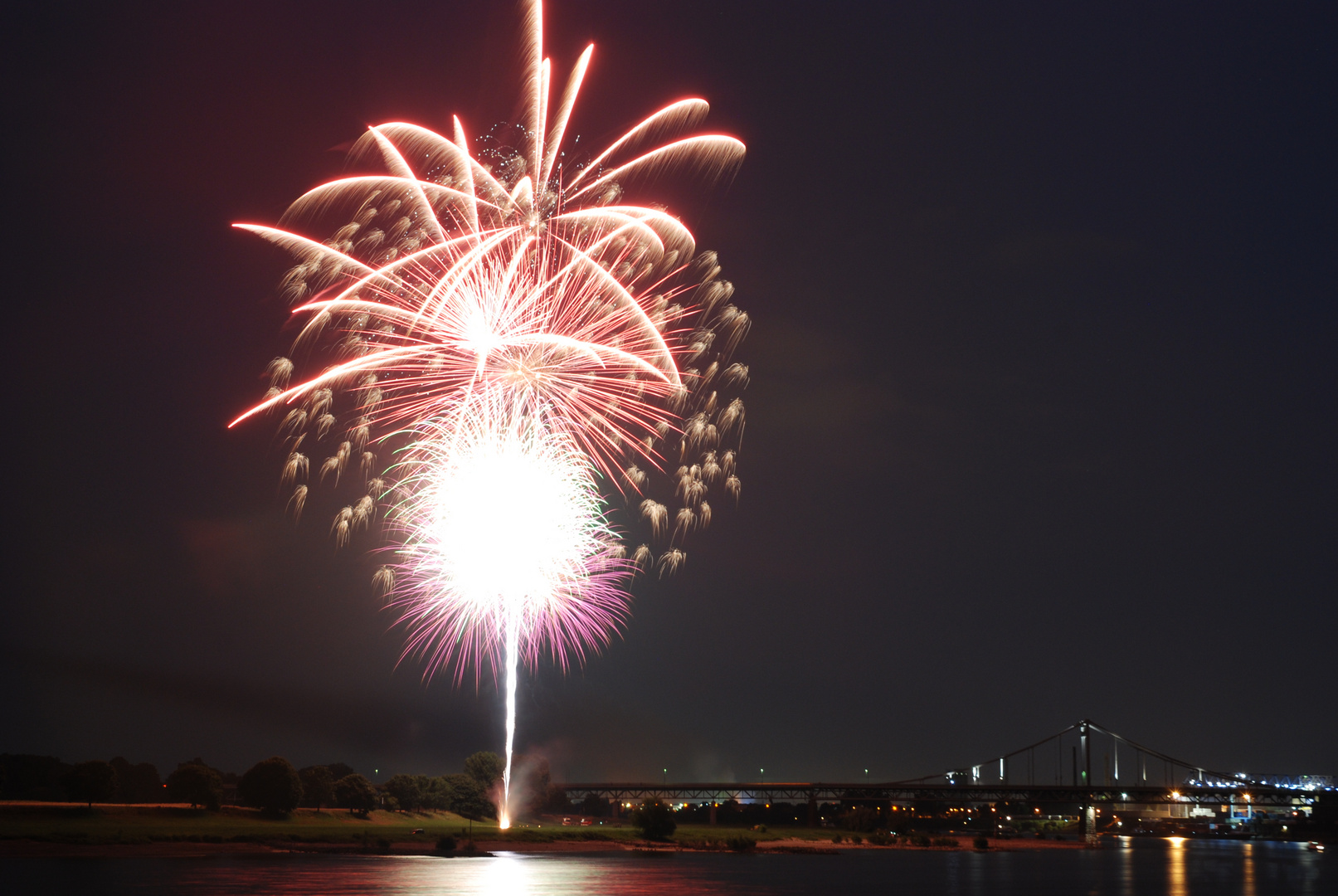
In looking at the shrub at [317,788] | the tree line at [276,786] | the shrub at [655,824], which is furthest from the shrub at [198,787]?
the shrub at [655,824]

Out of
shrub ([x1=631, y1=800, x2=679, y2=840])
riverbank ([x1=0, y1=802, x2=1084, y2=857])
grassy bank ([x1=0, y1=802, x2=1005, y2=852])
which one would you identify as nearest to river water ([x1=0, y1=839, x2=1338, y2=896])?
riverbank ([x1=0, y1=802, x2=1084, y2=857])

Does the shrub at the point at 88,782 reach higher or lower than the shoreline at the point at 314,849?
higher

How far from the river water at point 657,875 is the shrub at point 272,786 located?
20.3 m

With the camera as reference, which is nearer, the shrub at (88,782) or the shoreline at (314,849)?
the shoreline at (314,849)

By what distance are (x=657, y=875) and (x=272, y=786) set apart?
4120 cm

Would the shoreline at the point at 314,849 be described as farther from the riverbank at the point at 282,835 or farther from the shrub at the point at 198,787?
the shrub at the point at 198,787

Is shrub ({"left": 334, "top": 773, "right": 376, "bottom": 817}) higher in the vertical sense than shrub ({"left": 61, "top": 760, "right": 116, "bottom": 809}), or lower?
lower

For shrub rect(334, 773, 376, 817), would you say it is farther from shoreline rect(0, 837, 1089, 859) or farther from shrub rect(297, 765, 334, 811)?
shoreline rect(0, 837, 1089, 859)

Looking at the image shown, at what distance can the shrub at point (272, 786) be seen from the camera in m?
90.6

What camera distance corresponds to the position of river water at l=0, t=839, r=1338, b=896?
47656 mm

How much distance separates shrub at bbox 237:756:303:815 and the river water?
66.4ft

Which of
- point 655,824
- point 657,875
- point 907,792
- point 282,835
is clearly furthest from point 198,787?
point 907,792

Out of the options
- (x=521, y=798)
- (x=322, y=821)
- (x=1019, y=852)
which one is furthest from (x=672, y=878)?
(x=1019, y=852)

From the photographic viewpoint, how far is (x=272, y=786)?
297 feet
